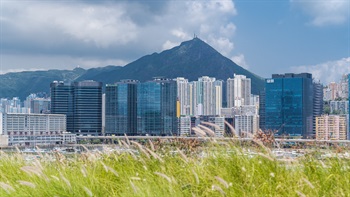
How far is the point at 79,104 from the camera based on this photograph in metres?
126

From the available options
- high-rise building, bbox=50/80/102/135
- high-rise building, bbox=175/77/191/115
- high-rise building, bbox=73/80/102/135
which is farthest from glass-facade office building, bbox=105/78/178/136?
high-rise building, bbox=175/77/191/115

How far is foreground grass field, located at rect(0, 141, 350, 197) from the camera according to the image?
3719 mm

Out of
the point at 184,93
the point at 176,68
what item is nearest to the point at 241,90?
the point at 184,93

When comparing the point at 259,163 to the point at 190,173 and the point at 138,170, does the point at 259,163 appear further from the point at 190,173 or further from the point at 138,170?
the point at 138,170

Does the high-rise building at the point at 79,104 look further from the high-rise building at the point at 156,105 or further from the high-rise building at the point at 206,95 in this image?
the high-rise building at the point at 206,95

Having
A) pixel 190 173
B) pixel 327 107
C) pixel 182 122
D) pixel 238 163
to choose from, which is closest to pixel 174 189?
pixel 190 173

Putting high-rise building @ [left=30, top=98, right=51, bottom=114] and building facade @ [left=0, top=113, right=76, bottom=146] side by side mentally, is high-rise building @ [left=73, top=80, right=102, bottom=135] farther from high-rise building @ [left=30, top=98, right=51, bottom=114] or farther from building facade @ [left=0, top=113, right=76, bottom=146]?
high-rise building @ [left=30, top=98, right=51, bottom=114]

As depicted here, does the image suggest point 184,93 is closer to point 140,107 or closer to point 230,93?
point 230,93

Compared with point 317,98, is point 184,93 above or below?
above

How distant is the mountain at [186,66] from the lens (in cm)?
17025

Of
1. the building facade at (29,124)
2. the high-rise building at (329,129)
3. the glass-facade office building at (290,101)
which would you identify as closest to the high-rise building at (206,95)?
the glass-facade office building at (290,101)

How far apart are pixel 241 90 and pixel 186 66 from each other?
85.1ft

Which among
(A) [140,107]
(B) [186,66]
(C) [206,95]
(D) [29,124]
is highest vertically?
(B) [186,66]

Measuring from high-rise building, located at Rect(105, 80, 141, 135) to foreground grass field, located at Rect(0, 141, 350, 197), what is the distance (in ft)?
370
